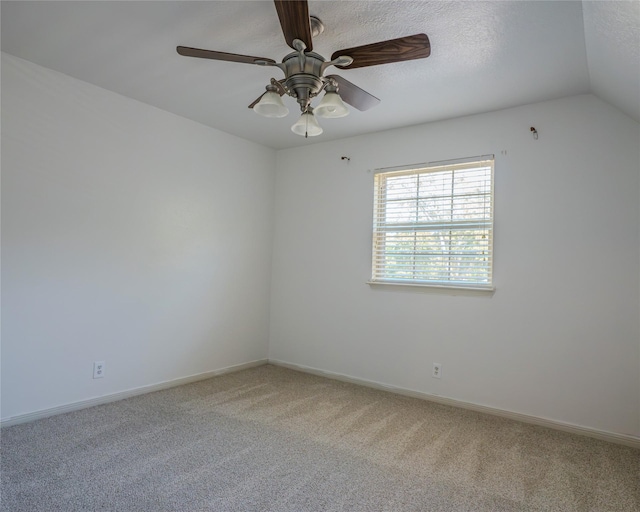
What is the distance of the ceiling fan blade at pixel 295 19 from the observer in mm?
1579

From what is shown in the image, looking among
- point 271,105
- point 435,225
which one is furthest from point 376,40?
point 435,225

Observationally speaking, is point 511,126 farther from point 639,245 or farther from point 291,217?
point 291,217

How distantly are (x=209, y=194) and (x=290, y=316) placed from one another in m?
1.60

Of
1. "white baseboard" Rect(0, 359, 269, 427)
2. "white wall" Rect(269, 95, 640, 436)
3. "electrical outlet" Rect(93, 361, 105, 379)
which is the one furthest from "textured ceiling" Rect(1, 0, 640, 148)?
"white baseboard" Rect(0, 359, 269, 427)

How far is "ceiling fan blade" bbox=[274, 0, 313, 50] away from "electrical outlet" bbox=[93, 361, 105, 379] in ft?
9.12

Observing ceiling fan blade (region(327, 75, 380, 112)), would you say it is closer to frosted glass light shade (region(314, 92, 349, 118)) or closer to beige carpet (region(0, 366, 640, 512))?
frosted glass light shade (region(314, 92, 349, 118))

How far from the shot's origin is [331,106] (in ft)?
7.06

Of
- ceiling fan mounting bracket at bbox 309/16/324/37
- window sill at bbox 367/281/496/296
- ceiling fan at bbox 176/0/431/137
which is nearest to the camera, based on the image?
ceiling fan at bbox 176/0/431/137

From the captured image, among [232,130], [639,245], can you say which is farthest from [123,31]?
[639,245]

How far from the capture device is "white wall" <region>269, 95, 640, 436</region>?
9.20 ft

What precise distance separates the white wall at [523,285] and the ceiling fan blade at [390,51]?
1743 millimetres

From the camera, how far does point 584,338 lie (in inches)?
114

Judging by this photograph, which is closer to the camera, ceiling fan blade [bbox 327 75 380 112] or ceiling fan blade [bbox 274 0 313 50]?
Result: ceiling fan blade [bbox 274 0 313 50]

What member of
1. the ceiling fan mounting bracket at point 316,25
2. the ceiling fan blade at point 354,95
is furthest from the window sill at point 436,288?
the ceiling fan mounting bracket at point 316,25
